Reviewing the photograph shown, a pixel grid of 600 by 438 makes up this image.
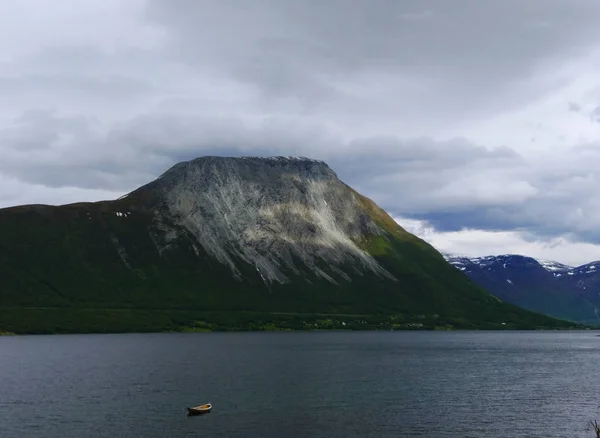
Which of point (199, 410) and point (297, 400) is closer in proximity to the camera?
point (199, 410)

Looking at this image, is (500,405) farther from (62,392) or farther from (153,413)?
(62,392)

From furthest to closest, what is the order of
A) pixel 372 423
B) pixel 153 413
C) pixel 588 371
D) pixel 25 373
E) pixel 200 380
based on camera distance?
pixel 588 371 < pixel 25 373 < pixel 200 380 < pixel 153 413 < pixel 372 423

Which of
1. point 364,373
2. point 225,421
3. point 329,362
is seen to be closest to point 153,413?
point 225,421

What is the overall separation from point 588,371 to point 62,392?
139486mm

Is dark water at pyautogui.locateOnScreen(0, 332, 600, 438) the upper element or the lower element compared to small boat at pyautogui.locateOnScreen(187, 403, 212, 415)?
lower

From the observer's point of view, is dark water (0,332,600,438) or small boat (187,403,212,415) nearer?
dark water (0,332,600,438)

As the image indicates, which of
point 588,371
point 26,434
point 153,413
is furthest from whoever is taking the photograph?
point 588,371

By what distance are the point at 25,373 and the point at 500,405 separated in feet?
386

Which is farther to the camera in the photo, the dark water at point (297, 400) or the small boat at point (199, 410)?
the small boat at point (199, 410)

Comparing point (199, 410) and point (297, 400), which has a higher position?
point (199, 410)

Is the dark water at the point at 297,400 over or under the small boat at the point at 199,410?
under

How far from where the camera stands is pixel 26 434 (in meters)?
90.6

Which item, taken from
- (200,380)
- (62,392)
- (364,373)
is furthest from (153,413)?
(364,373)

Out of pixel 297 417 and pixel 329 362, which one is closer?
pixel 297 417
